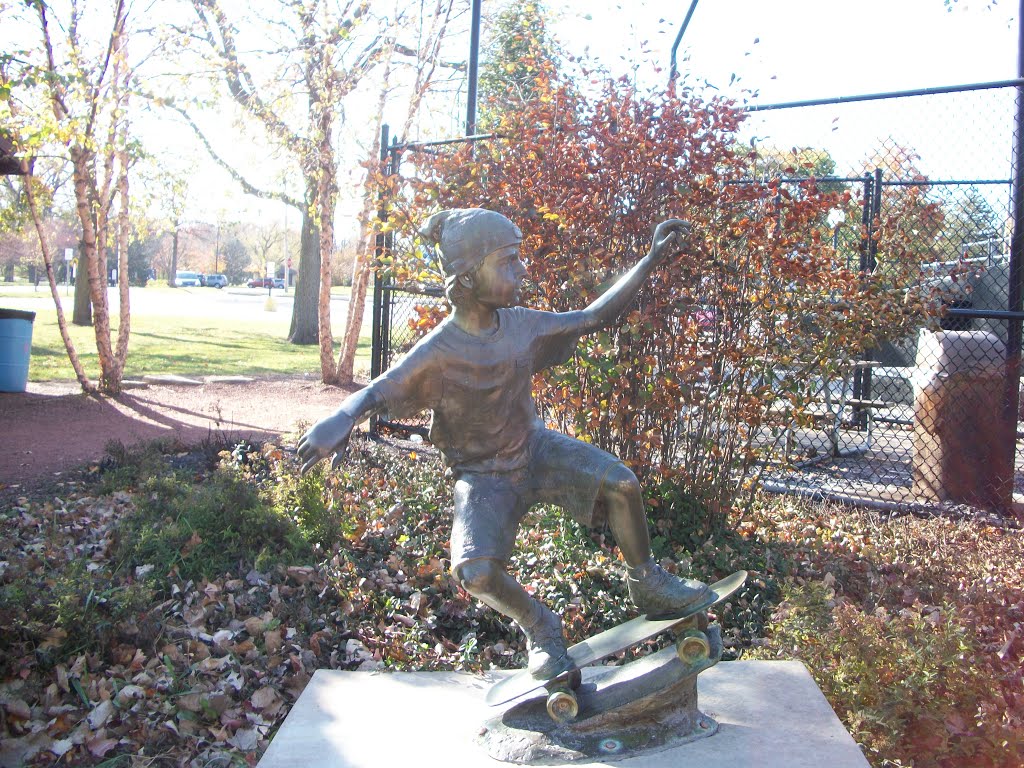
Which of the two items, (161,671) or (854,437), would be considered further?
(854,437)

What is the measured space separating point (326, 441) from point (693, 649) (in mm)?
1314

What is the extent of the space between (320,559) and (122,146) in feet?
22.2

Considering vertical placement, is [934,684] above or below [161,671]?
above

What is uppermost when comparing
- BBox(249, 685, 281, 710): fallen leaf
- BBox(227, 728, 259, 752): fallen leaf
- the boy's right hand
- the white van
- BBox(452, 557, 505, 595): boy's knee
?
the white van

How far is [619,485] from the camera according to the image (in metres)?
2.82

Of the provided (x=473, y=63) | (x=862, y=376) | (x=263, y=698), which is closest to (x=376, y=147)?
(x=473, y=63)

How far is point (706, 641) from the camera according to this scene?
2789mm

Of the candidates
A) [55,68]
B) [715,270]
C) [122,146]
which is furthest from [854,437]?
[55,68]

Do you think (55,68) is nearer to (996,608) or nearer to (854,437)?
(854,437)

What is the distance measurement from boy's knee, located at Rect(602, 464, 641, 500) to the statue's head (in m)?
0.76

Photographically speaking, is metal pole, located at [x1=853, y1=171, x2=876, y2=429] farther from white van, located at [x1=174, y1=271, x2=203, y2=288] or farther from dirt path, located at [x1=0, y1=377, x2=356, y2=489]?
white van, located at [x1=174, y1=271, x2=203, y2=288]

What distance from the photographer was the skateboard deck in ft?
9.00

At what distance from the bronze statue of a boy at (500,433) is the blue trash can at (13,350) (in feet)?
32.2

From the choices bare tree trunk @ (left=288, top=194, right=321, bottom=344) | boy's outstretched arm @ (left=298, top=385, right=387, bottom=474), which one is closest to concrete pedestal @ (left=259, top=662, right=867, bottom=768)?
boy's outstretched arm @ (left=298, top=385, right=387, bottom=474)
